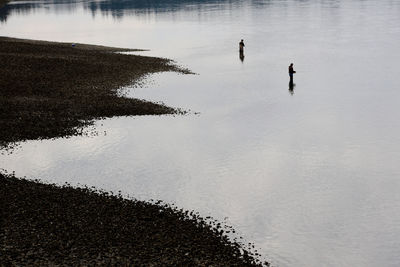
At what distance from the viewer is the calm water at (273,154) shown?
88.5ft

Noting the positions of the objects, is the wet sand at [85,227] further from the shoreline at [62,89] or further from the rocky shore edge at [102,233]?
the shoreline at [62,89]

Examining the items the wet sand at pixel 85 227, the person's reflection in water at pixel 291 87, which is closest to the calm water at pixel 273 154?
the person's reflection in water at pixel 291 87

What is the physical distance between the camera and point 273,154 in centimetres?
3878

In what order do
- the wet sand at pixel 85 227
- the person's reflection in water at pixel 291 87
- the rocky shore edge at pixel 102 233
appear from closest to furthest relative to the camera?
the rocky shore edge at pixel 102 233 → the wet sand at pixel 85 227 → the person's reflection in water at pixel 291 87

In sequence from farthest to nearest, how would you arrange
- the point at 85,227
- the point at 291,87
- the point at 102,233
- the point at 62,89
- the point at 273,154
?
the point at 291,87 < the point at 62,89 < the point at 273,154 < the point at 85,227 < the point at 102,233

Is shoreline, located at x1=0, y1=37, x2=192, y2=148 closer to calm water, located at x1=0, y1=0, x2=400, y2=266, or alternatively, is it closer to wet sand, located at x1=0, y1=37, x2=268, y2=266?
wet sand, located at x1=0, y1=37, x2=268, y2=266

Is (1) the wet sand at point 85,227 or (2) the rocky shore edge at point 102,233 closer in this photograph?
(2) the rocky shore edge at point 102,233

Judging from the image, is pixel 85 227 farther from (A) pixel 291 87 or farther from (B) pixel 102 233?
(A) pixel 291 87

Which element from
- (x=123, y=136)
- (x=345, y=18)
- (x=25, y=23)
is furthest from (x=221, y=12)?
(x=123, y=136)

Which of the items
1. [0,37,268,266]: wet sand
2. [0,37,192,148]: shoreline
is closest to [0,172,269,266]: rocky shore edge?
[0,37,268,266]: wet sand

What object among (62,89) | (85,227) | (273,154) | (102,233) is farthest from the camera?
(62,89)

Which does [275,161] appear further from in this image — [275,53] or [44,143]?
[275,53]

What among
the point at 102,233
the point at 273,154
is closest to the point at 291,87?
the point at 273,154

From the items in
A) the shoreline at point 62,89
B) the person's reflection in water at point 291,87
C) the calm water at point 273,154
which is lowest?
the calm water at point 273,154
